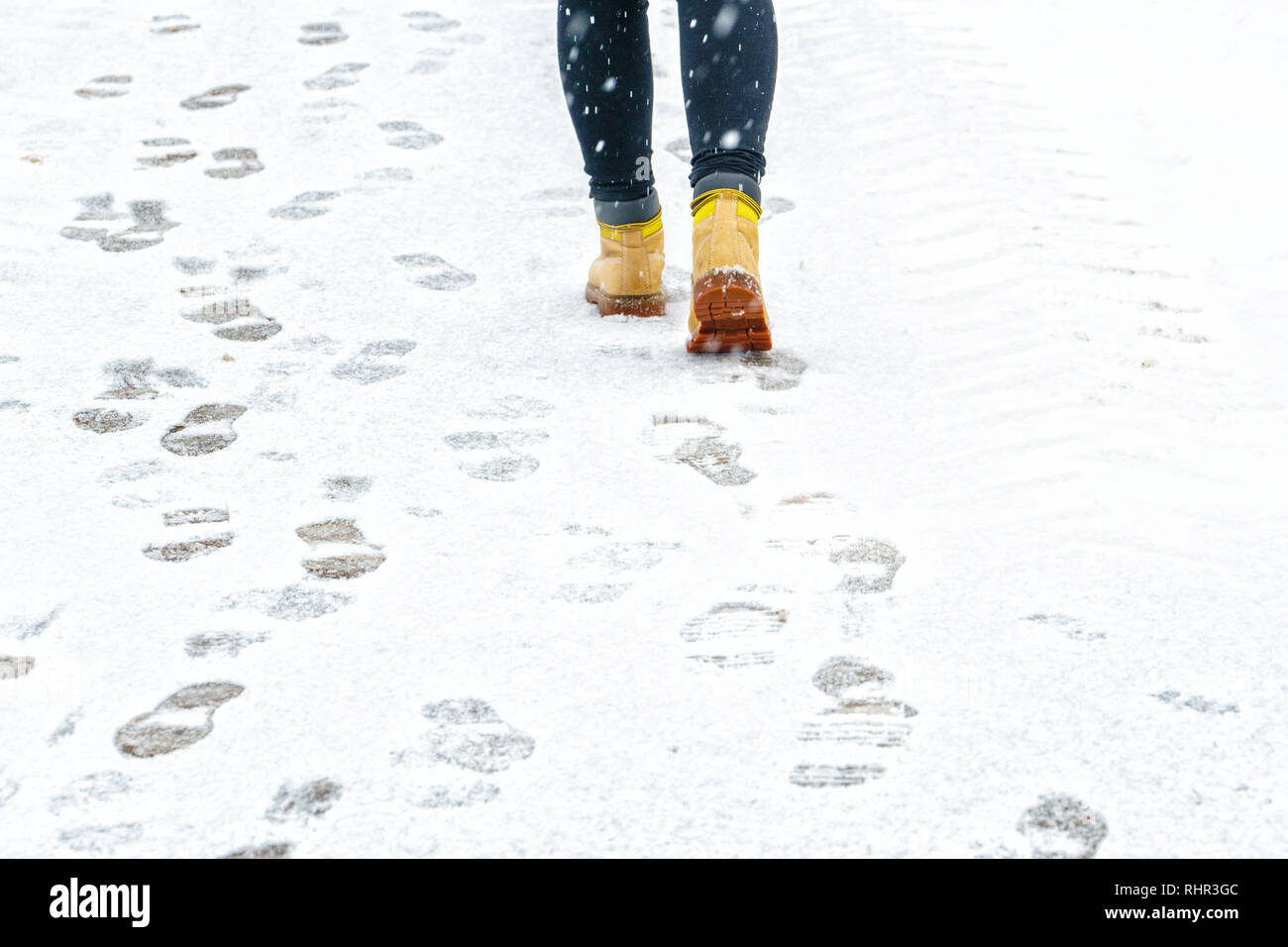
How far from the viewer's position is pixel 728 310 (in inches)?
Result: 67.7

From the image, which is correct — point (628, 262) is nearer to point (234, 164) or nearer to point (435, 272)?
point (435, 272)

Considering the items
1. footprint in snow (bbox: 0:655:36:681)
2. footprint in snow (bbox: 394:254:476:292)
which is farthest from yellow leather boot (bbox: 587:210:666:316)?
footprint in snow (bbox: 0:655:36:681)

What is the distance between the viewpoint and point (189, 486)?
1.48m

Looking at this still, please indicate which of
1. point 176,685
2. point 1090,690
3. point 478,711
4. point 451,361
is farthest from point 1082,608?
point 451,361

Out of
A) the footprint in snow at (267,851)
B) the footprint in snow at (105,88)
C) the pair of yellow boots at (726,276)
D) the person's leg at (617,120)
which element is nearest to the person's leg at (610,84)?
the person's leg at (617,120)

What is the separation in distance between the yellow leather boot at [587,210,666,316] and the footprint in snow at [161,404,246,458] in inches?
25.0

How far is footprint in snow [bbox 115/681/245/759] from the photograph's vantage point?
104 centimetres

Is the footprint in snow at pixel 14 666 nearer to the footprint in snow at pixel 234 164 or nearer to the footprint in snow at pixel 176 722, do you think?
the footprint in snow at pixel 176 722

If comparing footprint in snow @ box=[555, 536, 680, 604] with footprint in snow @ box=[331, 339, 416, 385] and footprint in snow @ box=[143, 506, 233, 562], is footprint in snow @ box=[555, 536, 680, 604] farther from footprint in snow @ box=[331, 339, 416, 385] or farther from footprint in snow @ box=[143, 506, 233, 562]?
footprint in snow @ box=[331, 339, 416, 385]

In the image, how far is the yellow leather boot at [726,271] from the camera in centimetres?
171

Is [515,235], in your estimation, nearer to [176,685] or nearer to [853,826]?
[176,685]

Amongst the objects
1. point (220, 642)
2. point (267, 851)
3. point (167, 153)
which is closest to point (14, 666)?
point (220, 642)

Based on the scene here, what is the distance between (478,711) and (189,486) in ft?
2.00
